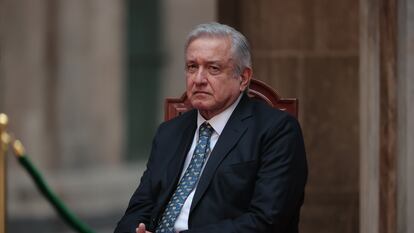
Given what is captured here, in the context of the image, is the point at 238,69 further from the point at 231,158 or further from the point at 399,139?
the point at 399,139

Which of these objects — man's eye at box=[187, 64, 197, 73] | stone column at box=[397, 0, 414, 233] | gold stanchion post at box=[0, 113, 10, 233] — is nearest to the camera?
gold stanchion post at box=[0, 113, 10, 233]

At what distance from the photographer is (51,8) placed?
1023cm

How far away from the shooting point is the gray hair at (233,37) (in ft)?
16.9

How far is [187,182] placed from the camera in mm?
5207

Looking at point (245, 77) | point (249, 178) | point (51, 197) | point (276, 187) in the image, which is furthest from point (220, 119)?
point (51, 197)

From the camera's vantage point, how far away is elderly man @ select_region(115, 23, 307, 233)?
5004mm

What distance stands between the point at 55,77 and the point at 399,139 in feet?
14.4

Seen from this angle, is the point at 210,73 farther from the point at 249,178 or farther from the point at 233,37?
the point at 249,178

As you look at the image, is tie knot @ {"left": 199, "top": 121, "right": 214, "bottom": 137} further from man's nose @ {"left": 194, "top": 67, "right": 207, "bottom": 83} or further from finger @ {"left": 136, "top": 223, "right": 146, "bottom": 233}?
finger @ {"left": 136, "top": 223, "right": 146, "bottom": 233}

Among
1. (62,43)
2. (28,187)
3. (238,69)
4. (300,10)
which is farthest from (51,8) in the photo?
(238,69)

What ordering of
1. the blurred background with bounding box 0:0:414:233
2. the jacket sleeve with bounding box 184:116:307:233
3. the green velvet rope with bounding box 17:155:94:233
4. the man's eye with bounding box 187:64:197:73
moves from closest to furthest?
the jacket sleeve with bounding box 184:116:307:233
the man's eye with bounding box 187:64:197:73
the green velvet rope with bounding box 17:155:94:233
the blurred background with bounding box 0:0:414:233

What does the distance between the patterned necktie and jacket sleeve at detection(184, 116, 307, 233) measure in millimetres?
171

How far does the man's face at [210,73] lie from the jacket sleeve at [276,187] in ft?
0.82

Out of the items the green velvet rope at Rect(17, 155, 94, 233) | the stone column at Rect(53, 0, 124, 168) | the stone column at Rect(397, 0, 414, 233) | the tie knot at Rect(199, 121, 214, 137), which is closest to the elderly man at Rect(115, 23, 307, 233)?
the tie knot at Rect(199, 121, 214, 137)
